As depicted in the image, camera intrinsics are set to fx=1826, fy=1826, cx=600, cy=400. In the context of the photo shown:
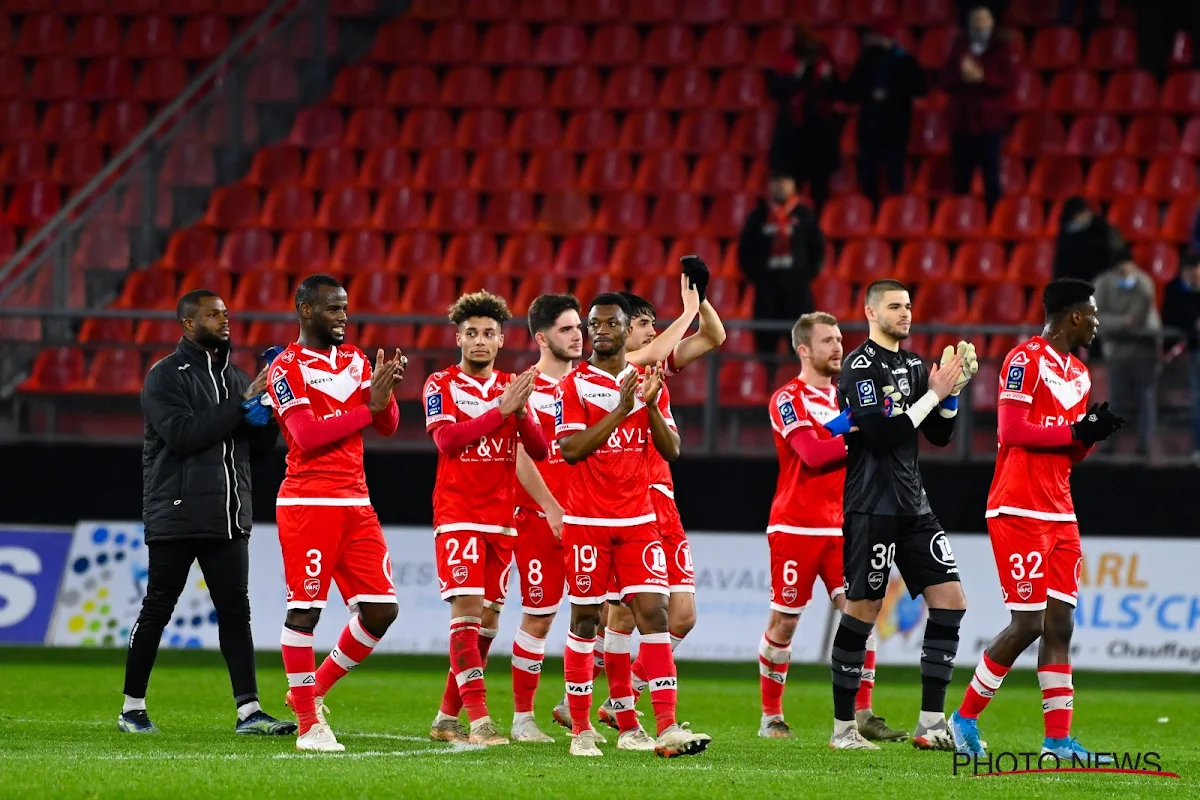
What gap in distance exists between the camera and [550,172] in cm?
2017

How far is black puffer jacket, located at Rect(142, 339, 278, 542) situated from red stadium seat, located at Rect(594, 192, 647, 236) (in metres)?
10.3

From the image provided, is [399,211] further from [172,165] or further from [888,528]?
[888,528]

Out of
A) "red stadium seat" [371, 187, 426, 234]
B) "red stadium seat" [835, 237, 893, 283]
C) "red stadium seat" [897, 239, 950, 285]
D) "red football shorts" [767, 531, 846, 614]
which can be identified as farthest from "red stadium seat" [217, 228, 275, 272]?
"red football shorts" [767, 531, 846, 614]

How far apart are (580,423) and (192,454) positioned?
2.27 meters

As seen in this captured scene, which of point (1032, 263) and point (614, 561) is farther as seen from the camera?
point (1032, 263)

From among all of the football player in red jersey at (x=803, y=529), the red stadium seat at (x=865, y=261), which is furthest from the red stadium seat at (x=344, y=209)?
the football player in red jersey at (x=803, y=529)

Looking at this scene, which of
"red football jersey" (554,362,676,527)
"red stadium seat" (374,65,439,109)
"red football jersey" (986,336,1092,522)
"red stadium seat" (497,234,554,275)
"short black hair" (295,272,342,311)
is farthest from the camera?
"red stadium seat" (374,65,439,109)

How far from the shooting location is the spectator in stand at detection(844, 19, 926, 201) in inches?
728

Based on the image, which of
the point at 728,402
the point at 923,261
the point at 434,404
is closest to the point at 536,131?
the point at 923,261

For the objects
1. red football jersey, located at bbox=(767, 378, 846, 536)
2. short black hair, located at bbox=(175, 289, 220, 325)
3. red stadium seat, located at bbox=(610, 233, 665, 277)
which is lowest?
red football jersey, located at bbox=(767, 378, 846, 536)

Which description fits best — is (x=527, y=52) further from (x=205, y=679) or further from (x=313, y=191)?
(x=205, y=679)

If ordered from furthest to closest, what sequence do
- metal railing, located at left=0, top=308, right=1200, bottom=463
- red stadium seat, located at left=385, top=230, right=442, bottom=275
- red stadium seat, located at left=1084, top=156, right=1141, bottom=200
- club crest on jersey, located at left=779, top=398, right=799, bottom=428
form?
red stadium seat, located at left=1084, top=156, right=1141, bottom=200 → red stadium seat, located at left=385, top=230, right=442, bottom=275 → metal railing, located at left=0, top=308, right=1200, bottom=463 → club crest on jersey, located at left=779, top=398, right=799, bottom=428

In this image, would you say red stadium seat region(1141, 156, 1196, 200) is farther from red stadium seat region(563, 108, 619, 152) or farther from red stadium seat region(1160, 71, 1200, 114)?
red stadium seat region(563, 108, 619, 152)

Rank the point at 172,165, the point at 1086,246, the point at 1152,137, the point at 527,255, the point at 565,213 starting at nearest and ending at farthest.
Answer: the point at 1086,246 → the point at 172,165 → the point at 527,255 → the point at 565,213 → the point at 1152,137
